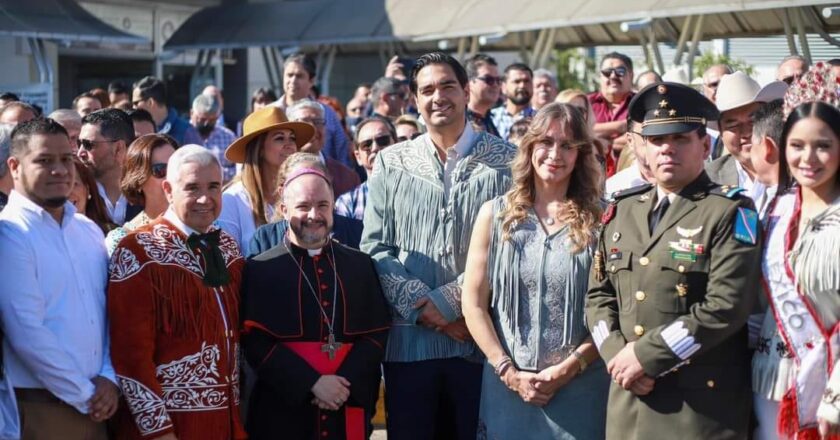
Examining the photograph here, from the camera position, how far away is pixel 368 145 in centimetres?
666

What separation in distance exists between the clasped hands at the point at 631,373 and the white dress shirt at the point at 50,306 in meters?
1.93

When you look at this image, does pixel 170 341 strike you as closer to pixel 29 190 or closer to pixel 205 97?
pixel 29 190

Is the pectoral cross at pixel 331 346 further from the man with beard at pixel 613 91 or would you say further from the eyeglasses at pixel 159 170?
the man with beard at pixel 613 91

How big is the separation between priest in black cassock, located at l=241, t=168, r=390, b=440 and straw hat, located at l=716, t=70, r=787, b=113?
6.30 feet

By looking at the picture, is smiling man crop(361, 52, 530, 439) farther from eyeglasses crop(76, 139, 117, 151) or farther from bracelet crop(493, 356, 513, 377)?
eyeglasses crop(76, 139, 117, 151)

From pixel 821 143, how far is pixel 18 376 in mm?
3015

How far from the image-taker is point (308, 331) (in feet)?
15.4

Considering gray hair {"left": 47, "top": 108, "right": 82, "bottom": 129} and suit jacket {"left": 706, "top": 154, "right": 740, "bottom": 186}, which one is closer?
suit jacket {"left": 706, "top": 154, "right": 740, "bottom": 186}

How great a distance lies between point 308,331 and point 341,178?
7.55 ft

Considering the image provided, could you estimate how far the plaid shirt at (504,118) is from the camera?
28.6 feet

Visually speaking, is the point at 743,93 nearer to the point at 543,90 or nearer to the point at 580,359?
the point at 580,359

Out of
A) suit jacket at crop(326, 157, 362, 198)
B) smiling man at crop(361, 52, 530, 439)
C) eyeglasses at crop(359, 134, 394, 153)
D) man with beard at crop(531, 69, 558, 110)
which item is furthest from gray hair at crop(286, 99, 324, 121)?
man with beard at crop(531, 69, 558, 110)

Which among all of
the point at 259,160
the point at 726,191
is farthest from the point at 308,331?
the point at 726,191

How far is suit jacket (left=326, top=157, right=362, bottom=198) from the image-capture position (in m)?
6.79
